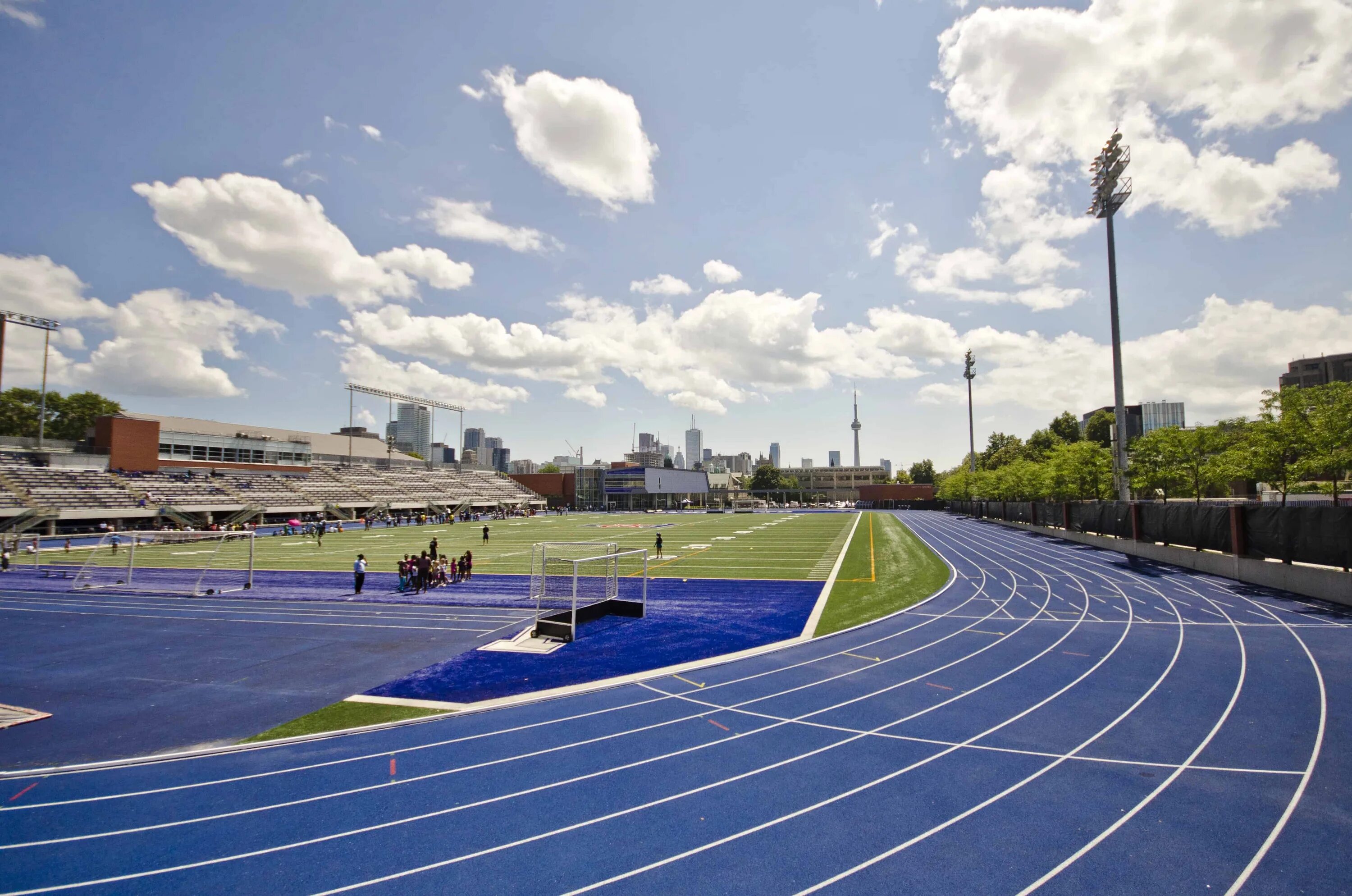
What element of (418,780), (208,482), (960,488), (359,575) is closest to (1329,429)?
(418,780)

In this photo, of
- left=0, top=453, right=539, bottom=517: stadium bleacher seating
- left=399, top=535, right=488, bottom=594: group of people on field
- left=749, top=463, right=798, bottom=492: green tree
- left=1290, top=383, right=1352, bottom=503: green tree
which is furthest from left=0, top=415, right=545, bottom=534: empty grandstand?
left=749, top=463, right=798, bottom=492: green tree

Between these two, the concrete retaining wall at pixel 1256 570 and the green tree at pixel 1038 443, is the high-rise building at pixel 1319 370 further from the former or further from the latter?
the concrete retaining wall at pixel 1256 570

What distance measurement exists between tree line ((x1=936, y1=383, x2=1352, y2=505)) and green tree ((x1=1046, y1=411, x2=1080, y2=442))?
32997 mm

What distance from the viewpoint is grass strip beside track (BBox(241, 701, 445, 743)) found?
400 inches

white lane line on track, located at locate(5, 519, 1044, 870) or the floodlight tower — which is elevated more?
the floodlight tower

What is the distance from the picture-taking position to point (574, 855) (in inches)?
261

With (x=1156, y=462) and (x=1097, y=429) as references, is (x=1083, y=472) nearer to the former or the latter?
(x=1156, y=462)

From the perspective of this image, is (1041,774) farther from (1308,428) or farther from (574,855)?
(1308,428)

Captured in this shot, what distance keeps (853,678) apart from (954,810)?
17.1 ft

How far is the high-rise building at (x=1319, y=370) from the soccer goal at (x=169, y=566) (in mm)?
135820

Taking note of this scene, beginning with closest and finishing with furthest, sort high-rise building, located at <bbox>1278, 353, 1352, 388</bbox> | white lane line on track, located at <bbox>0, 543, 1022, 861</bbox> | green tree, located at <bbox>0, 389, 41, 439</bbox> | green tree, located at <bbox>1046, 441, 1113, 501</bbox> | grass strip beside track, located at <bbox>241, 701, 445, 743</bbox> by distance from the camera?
white lane line on track, located at <bbox>0, 543, 1022, 861</bbox> → grass strip beside track, located at <bbox>241, 701, 445, 743</bbox> → green tree, located at <bbox>1046, 441, 1113, 501</bbox> → green tree, located at <bbox>0, 389, 41, 439</bbox> → high-rise building, located at <bbox>1278, 353, 1352, 388</bbox>

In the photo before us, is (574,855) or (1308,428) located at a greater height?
(1308,428)

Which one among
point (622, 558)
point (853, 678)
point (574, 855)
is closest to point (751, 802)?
point (574, 855)

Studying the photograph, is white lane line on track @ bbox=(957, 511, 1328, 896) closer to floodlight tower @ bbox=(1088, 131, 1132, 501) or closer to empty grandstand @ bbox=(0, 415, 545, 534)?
floodlight tower @ bbox=(1088, 131, 1132, 501)
